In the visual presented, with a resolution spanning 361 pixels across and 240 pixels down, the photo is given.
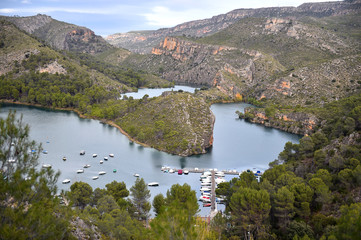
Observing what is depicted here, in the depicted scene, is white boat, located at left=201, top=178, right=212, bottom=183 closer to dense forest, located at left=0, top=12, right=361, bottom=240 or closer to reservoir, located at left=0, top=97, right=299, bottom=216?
reservoir, located at left=0, top=97, right=299, bottom=216

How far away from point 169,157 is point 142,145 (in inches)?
407

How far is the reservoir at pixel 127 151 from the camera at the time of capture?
58.8m

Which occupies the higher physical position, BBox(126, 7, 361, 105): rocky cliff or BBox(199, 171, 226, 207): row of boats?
BBox(126, 7, 361, 105): rocky cliff

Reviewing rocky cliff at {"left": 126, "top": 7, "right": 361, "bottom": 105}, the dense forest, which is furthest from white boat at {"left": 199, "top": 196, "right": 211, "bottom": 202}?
rocky cliff at {"left": 126, "top": 7, "right": 361, "bottom": 105}

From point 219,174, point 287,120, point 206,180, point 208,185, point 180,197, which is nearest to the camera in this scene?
point 180,197

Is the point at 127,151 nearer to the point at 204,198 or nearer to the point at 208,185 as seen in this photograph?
the point at 208,185

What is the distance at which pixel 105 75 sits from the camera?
151625 mm

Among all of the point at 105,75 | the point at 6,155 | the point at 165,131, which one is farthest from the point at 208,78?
the point at 6,155

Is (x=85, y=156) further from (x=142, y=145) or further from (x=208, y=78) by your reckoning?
(x=208, y=78)

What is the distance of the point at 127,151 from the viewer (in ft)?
237

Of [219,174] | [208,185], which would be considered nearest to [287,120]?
[219,174]

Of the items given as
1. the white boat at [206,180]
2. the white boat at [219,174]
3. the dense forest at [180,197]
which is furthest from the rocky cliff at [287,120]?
the white boat at [206,180]

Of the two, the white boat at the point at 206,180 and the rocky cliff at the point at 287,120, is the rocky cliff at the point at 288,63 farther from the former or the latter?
the white boat at the point at 206,180

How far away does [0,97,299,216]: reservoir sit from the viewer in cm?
5881
